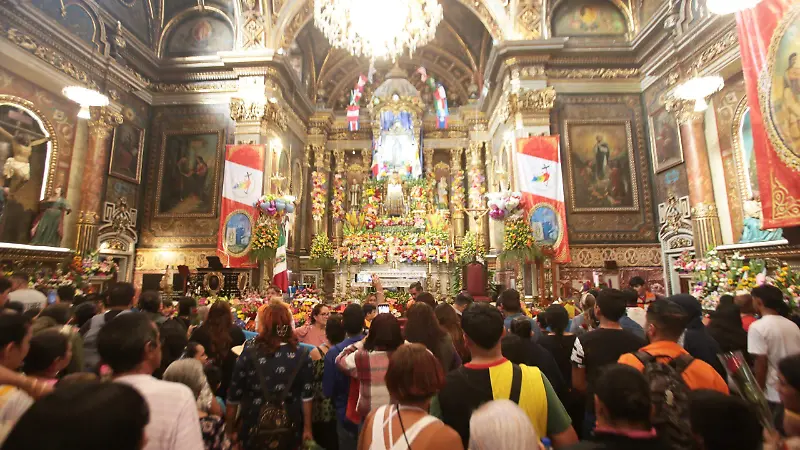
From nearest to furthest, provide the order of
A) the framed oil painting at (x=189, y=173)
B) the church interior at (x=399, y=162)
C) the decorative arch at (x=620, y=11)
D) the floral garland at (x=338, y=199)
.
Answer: the church interior at (x=399, y=162)
the decorative arch at (x=620, y=11)
the framed oil painting at (x=189, y=173)
the floral garland at (x=338, y=199)

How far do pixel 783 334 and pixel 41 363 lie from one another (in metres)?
5.25

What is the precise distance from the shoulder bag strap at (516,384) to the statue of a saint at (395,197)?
15.7 metres

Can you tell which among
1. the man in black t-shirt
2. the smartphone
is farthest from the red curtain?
the smartphone

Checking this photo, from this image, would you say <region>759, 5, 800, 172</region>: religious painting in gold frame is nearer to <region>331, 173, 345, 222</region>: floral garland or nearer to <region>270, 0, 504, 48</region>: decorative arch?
<region>270, 0, 504, 48</region>: decorative arch

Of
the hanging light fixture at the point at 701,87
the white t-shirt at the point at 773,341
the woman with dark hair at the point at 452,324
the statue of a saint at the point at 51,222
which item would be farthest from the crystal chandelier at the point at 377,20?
the white t-shirt at the point at 773,341

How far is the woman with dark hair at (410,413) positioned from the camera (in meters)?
1.60

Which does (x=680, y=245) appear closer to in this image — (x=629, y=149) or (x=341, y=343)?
(x=629, y=149)

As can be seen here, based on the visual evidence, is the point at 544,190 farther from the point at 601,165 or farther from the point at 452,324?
the point at 452,324

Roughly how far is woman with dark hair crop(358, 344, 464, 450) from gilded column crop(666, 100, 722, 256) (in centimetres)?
1079

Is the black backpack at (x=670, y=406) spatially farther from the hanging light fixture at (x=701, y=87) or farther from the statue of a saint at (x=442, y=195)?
the statue of a saint at (x=442, y=195)

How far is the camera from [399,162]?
1830 centimetres

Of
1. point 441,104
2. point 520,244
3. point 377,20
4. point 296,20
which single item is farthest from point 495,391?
point 441,104

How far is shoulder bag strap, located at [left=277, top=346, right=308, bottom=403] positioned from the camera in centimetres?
270

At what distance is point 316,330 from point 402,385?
290 cm
